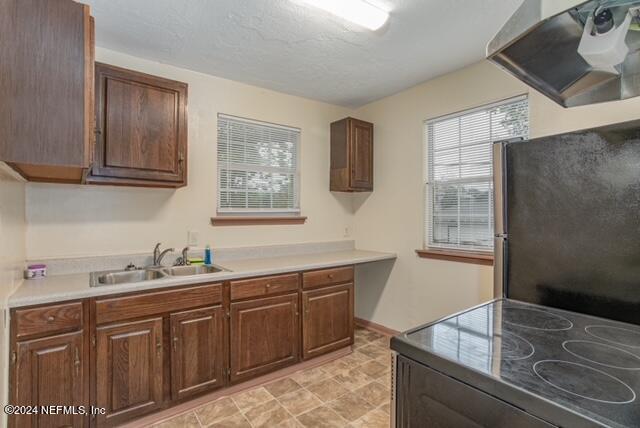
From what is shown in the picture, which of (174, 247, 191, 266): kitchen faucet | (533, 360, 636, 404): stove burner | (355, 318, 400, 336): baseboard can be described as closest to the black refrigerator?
(533, 360, 636, 404): stove burner

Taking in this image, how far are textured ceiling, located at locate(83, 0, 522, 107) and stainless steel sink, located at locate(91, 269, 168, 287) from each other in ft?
5.47

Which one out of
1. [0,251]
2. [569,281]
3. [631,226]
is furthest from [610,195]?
[0,251]

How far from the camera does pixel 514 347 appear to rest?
1.00 meters

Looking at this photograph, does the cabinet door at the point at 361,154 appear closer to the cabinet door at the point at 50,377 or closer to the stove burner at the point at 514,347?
the stove burner at the point at 514,347

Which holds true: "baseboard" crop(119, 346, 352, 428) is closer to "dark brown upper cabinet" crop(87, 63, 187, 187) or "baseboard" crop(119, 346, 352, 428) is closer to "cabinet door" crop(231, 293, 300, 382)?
"cabinet door" crop(231, 293, 300, 382)

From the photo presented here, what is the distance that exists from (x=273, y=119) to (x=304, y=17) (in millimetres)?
1308

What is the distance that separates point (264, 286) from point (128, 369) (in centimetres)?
97

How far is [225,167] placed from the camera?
9.71 ft

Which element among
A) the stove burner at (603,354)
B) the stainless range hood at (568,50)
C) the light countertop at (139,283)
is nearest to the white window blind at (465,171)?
the light countertop at (139,283)

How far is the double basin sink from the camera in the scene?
2.19 metres

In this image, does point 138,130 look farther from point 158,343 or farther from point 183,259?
point 158,343

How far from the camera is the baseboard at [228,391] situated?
77.5 inches

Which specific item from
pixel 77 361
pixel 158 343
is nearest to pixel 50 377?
pixel 77 361

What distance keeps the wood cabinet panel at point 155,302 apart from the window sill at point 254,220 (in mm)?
817
